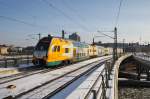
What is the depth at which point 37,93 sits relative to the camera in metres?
13.8

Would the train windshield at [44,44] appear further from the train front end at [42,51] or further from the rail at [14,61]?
the rail at [14,61]

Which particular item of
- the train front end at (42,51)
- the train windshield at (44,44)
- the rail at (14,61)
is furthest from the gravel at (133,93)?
the rail at (14,61)

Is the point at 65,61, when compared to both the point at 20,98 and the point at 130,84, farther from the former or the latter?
the point at 20,98

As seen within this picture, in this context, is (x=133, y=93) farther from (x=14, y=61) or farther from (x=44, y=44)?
(x=14, y=61)

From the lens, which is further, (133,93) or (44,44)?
(44,44)

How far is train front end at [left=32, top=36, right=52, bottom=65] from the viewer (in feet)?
92.8

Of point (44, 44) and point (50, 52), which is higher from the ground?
point (44, 44)

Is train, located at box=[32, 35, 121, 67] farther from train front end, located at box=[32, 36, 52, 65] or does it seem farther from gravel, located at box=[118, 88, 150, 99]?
gravel, located at box=[118, 88, 150, 99]

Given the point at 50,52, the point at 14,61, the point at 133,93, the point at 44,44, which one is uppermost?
the point at 44,44

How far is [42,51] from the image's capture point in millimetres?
28875

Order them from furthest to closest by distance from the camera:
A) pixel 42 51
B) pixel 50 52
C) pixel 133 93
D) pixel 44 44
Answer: pixel 44 44 < pixel 42 51 < pixel 50 52 < pixel 133 93

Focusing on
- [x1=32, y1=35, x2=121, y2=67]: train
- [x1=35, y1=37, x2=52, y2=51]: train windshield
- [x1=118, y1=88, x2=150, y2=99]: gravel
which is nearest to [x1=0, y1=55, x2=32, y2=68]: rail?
[x1=32, y1=35, x2=121, y2=67]: train

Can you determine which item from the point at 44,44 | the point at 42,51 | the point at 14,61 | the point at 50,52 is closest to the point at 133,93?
the point at 50,52

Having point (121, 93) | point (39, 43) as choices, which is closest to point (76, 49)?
point (39, 43)
